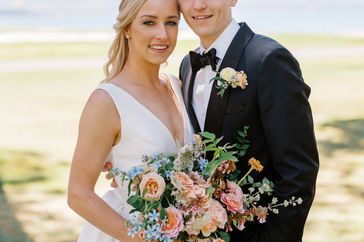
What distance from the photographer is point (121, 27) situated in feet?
11.2

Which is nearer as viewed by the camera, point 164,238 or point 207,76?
point 164,238

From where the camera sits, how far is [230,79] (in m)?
3.07

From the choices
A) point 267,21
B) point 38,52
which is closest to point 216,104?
point 38,52

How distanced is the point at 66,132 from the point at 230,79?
7408 mm

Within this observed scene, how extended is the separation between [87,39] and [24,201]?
1400 centimetres

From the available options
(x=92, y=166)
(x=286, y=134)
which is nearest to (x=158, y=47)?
(x=92, y=166)

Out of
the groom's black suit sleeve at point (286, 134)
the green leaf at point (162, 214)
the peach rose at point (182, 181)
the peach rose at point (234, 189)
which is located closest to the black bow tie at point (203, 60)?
the groom's black suit sleeve at point (286, 134)

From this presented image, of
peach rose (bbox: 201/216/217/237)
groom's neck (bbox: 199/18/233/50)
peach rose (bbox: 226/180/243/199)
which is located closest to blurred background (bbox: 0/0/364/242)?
groom's neck (bbox: 199/18/233/50)

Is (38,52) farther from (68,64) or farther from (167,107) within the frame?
(167,107)

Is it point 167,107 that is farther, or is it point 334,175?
point 334,175

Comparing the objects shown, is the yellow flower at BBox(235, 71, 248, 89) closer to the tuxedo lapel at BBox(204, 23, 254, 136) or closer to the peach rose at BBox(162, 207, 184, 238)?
the tuxedo lapel at BBox(204, 23, 254, 136)

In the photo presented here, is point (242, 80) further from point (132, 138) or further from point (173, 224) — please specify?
point (173, 224)

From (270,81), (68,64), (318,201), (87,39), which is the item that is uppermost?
(87,39)

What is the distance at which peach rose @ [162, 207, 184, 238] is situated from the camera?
258 cm
